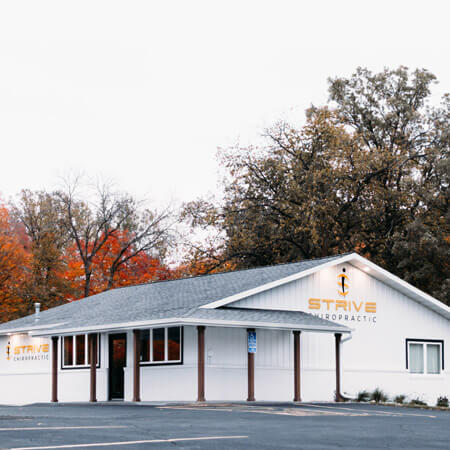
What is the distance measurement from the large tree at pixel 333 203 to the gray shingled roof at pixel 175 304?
1308 centimetres

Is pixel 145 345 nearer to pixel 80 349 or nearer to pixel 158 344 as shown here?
pixel 158 344

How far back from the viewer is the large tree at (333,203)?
45375mm

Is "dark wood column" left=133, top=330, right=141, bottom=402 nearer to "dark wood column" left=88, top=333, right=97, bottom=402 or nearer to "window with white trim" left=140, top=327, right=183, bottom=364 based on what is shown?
"window with white trim" left=140, top=327, right=183, bottom=364

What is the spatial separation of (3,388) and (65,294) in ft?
63.1

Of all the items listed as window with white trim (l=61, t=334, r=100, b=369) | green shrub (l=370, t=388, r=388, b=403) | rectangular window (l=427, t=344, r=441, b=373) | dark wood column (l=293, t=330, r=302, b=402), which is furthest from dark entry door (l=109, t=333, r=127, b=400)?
rectangular window (l=427, t=344, r=441, b=373)

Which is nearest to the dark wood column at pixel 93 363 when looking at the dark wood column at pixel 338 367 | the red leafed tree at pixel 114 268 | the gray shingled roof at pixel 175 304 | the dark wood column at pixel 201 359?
the gray shingled roof at pixel 175 304

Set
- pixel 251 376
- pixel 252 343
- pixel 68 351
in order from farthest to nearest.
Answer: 1. pixel 68 351
2. pixel 252 343
3. pixel 251 376

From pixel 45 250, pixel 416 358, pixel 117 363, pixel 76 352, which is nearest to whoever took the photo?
pixel 117 363

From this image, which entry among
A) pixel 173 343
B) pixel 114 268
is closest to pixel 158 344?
pixel 173 343

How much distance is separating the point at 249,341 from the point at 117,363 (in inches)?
222

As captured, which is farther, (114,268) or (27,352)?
(114,268)

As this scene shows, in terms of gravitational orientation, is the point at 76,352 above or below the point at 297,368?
above

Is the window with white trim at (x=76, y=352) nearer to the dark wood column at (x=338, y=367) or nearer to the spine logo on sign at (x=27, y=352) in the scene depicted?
the spine logo on sign at (x=27, y=352)

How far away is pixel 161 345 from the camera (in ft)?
86.3
